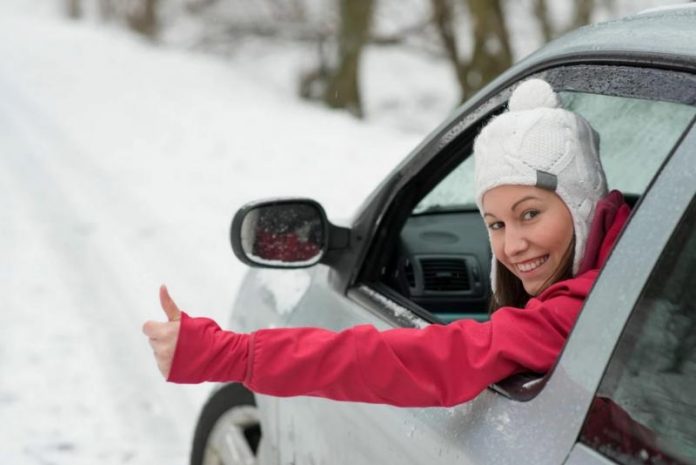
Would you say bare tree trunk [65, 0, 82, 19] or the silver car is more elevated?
bare tree trunk [65, 0, 82, 19]

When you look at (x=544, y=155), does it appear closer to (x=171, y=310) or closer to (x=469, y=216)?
(x=171, y=310)

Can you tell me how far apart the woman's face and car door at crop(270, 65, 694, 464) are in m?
0.22

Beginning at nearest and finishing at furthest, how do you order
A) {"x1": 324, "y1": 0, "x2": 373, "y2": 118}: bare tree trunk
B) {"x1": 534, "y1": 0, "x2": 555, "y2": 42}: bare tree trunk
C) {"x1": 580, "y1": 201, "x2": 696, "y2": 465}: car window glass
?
{"x1": 580, "y1": 201, "x2": 696, "y2": 465}: car window glass
{"x1": 324, "y1": 0, "x2": 373, "y2": 118}: bare tree trunk
{"x1": 534, "y1": 0, "x2": 555, "y2": 42}: bare tree trunk

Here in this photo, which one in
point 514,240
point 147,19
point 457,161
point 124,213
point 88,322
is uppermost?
point 147,19

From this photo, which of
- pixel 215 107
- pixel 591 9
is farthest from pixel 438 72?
pixel 215 107

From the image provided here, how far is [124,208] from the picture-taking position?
329 inches

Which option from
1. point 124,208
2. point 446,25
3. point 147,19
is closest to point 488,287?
point 124,208

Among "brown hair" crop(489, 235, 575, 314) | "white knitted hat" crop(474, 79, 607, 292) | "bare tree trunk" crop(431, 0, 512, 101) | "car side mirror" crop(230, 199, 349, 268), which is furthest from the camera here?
"bare tree trunk" crop(431, 0, 512, 101)

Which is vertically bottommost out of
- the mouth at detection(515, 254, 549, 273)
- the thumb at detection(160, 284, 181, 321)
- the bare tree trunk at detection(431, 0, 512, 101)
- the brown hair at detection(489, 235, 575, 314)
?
the thumb at detection(160, 284, 181, 321)

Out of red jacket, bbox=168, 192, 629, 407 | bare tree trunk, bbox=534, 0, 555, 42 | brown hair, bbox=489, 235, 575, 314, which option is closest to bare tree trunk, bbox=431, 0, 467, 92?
bare tree trunk, bbox=534, 0, 555, 42

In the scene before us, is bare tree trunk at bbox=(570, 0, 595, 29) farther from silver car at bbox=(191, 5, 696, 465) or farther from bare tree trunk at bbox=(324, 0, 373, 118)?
silver car at bbox=(191, 5, 696, 465)

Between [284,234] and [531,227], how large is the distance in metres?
0.88

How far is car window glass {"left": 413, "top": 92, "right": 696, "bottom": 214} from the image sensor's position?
251 cm

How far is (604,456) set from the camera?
4.39 feet
